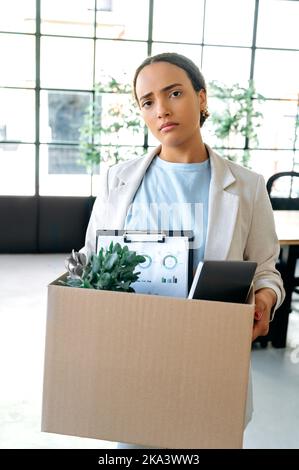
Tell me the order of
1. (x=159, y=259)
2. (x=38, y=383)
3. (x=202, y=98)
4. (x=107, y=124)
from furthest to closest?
(x=107, y=124) < (x=38, y=383) < (x=202, y=98) < (x=159, y=259)

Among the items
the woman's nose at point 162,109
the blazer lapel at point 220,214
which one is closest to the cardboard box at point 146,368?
the blazer lapel at point 220,214

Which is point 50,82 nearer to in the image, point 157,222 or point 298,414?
point 298,414

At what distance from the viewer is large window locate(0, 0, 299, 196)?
532 centimetres

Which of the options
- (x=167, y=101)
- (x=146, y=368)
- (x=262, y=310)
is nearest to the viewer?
(x=146, y=368)

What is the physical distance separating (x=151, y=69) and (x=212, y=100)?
4349 mm

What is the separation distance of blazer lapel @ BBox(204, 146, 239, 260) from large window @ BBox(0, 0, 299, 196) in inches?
166

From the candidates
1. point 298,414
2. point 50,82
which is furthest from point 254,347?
point 50,82

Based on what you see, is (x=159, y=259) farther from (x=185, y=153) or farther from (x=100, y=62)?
(x=100, y=62)

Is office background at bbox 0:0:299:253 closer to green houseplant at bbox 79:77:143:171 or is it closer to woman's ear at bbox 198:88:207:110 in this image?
green houseplant at bbox 79:77:143:171

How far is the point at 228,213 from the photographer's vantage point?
4.01 feet

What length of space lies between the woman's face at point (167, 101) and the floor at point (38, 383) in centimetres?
142

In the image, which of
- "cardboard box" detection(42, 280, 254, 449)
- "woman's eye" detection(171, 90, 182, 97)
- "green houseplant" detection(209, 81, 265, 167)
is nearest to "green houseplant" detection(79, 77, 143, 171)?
"green houseplant" detection(209, 81, 265, 167)

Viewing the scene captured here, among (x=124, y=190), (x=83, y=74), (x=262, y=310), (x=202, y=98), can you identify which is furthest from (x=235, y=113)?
(x=262, y=310)

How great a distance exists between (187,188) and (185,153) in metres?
0.09
